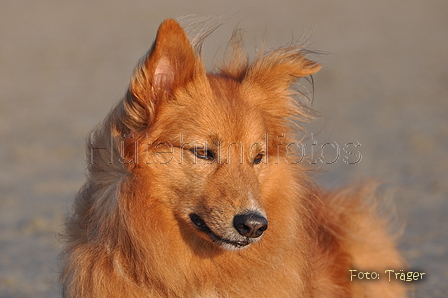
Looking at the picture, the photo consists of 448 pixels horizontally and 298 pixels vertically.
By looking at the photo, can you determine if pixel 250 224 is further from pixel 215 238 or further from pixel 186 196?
pixel 186 196

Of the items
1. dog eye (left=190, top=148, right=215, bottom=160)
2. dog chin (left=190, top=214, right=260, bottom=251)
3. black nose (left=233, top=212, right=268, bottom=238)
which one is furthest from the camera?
dog eye (left=190, top=148, right=215, bottom=160)

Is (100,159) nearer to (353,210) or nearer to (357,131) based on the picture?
(353,210)

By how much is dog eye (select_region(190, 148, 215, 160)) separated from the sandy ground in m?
1.29

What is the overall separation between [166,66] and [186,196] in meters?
0.91

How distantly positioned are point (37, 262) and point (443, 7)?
3011 cm

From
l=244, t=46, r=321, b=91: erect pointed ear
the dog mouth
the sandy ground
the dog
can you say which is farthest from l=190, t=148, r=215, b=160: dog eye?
the sandy ground

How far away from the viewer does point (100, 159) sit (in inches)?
168

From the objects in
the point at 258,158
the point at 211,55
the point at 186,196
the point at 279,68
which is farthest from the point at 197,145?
the point at 211,55

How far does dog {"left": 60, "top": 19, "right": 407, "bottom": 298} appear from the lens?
404 cm

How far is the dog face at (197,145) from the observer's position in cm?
398

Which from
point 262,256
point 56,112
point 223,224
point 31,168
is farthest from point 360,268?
point 56,112

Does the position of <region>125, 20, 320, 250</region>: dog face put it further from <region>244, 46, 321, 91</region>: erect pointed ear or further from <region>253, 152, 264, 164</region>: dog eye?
<region>244, 46, 321, 91</region>: erect pointed ear

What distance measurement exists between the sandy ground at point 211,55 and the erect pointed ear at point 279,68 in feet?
1.56

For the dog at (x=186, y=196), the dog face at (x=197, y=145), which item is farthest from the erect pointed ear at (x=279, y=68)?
the dog face at (x=197, y=145)
